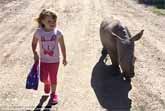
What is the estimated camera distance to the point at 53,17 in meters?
7.81

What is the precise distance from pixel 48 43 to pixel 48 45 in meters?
0.04

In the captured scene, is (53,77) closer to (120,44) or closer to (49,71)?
(49,71)

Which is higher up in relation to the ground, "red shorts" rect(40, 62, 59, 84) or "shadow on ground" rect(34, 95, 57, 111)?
"red shorts" rect(40, 62, 59, 84)

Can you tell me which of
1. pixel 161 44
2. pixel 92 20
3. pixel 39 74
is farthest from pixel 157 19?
pixel 39 74

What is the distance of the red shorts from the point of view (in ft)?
26.9

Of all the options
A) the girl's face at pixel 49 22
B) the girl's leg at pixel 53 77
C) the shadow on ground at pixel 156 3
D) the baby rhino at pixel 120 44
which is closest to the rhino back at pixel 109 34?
the baby rhino at pixel 120 44

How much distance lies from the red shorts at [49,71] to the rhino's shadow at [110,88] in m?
1.13

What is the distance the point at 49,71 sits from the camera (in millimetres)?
8219

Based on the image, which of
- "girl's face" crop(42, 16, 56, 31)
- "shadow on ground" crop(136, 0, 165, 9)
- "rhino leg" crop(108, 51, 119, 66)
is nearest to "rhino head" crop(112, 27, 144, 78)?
"rhino leg" crop(108, 51, 119, 66)

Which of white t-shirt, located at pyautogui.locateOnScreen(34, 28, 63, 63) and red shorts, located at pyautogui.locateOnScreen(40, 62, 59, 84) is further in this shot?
red shorts, located at pyautogui.locateOnScreen(40, 62, 59, 84)

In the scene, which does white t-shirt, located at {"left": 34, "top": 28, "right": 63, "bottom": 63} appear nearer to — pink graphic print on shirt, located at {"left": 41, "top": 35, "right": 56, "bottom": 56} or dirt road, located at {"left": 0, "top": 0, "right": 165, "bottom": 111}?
pink graphic print on shirt, located at {"left": 41, "top": 35, "right": 56, "bottom": 56}

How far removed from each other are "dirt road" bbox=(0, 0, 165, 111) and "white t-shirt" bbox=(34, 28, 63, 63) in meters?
0.92

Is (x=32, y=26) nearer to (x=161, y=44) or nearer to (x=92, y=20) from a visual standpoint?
(x=92, y=20)

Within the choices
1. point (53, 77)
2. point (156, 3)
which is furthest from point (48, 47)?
point (156, 3)
